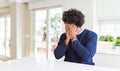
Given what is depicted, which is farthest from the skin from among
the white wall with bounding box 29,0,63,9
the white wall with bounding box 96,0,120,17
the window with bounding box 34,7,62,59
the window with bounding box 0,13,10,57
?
the window with bounding box 0,13,10,57

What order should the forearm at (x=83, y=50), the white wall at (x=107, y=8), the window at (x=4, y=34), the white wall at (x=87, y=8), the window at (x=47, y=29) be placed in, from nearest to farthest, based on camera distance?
1. the forearm at (x=83, y=50)
2. the white wall at (x=107, y=8)
3. the white wall at (x=87, y=8)
4. the window at (x=47, y=29)
5. the window at (x=4, y=34)

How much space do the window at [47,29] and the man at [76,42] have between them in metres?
3.29

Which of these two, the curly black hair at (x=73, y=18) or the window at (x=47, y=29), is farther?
the window at (x=47, y=29)

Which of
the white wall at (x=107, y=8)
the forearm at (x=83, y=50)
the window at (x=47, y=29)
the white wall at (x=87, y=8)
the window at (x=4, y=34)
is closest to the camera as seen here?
the forearm at (x=83, y=50)

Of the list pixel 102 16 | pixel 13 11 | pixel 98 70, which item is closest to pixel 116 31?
pixel 102 16

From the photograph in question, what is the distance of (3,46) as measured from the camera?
6.95 metres

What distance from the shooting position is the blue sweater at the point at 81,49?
4.54 feet

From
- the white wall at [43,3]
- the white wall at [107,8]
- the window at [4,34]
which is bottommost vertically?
the window at [4,34]

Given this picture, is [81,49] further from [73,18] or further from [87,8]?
[87,8]

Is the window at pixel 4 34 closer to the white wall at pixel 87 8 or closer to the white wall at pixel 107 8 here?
the white wall at pixel 87 8

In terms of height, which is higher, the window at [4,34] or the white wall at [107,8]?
the white wall at [107,8]

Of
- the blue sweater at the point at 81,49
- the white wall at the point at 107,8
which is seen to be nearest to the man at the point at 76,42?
the blue sweater at the point at 81,49

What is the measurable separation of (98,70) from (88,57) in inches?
10.7

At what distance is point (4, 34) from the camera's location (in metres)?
6.80
